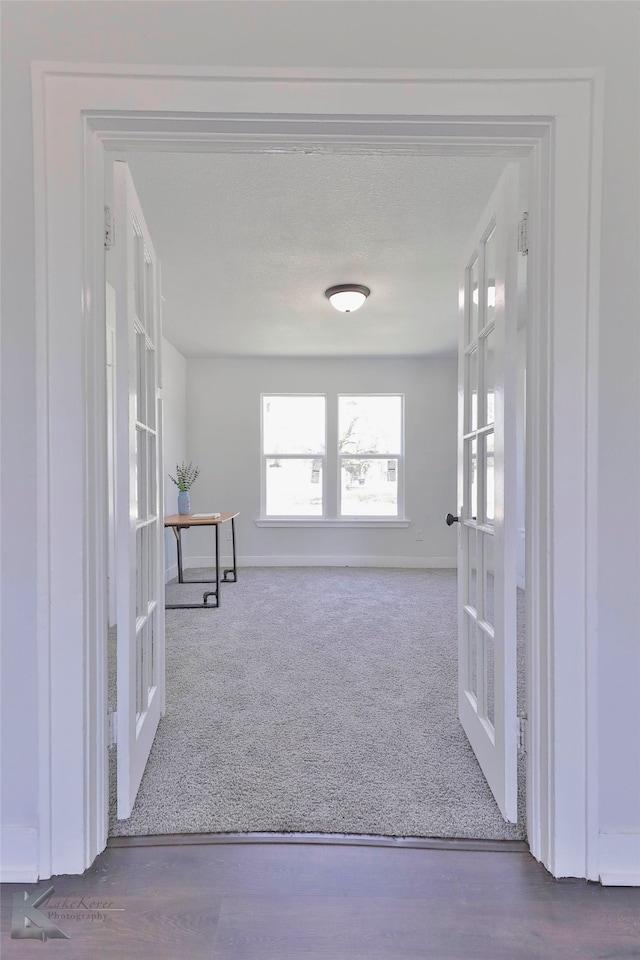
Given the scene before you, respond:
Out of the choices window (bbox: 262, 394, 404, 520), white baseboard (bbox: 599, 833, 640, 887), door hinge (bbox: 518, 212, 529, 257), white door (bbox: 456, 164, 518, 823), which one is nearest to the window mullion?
window (bbox: 262, 394, 404, 520)

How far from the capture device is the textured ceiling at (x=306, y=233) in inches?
81.4

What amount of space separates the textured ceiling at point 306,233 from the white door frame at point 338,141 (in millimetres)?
328

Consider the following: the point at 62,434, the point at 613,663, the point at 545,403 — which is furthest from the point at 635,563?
the point at 62,434

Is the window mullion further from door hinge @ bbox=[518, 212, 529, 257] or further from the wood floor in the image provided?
the wood floor

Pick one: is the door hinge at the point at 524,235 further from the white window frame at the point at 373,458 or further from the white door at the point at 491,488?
the white window frame at the point at 373,458

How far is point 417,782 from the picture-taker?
62.9 inches

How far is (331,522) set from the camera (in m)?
5.64

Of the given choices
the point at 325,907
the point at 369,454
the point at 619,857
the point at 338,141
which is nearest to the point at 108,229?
the point at 338,141

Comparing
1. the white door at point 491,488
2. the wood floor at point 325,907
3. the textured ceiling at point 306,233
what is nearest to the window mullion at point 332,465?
the textured ceiling at point 306,233

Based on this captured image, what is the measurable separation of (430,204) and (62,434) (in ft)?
6.89

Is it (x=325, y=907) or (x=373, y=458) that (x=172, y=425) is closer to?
(x=373, y=458)

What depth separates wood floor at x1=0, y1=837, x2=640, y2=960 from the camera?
1.03m

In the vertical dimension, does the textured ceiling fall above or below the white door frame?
above

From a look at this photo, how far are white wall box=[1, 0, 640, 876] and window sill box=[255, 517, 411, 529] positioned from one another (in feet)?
14.5
